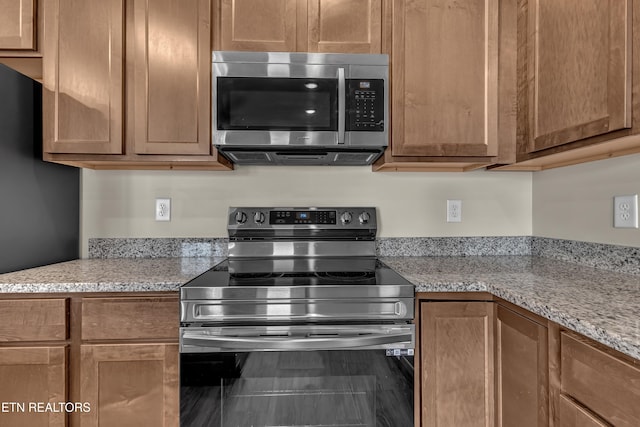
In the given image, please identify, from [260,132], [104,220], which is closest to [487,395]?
[260,132]

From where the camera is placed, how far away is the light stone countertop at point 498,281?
80cm

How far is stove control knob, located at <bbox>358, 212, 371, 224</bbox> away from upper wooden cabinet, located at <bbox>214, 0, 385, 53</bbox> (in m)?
0.76

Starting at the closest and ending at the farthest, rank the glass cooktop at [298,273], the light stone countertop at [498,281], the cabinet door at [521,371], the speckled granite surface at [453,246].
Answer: the light stone countertop at [498,281] < the cabinet door at [521,371] < the glass cooktop at [298,273] < the speckled granite surface at [453,246]

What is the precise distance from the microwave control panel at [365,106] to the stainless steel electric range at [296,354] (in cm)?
66

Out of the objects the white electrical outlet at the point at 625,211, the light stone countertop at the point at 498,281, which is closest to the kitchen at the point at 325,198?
the light stone countertop at the point at 498,281

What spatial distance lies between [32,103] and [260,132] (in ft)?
3.20

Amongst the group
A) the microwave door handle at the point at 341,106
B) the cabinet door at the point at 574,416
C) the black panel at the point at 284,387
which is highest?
the microwave door handle at the point at 341,106

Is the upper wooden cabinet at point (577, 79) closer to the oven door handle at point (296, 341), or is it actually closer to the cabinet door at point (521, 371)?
Answer: the cabinet door at point (521, 371)

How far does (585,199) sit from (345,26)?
1289mm

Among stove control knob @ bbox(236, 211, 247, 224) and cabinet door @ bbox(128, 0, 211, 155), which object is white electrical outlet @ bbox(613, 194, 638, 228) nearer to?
stove control knob @ bbox(236, 211, 247, 224)

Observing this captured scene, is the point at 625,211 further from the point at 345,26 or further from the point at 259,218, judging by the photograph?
the point at 259,218

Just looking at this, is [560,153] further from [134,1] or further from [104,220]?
[104,220]

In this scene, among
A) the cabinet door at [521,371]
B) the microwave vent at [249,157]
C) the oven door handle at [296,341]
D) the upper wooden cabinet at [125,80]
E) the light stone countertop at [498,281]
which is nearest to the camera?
the light stone countertop at [498,281]

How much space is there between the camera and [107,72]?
4.76ft
